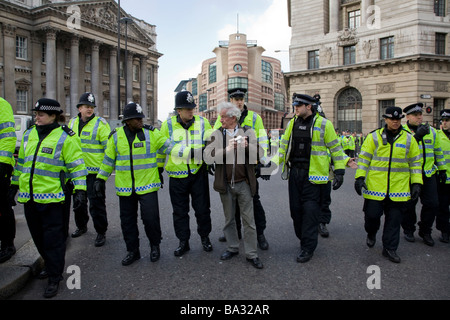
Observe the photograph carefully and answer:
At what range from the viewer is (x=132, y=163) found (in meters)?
4.14

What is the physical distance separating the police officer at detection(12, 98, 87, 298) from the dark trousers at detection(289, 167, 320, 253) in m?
2.72

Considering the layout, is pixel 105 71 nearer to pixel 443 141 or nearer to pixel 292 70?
pixel 292 70

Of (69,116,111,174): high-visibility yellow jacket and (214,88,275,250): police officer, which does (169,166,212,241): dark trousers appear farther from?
(69,116,111,174): high-visibility yellow jacket

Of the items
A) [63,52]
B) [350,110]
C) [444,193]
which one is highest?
[63,52]

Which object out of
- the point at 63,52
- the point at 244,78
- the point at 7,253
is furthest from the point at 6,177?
the point at 244,78

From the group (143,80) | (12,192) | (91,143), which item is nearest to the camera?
(12,192)

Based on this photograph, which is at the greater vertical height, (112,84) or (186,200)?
(112,84)

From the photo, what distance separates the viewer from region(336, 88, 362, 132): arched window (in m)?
29.0

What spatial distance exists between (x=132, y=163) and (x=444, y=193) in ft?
15.8

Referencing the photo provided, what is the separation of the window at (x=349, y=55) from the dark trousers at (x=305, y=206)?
28.1 m

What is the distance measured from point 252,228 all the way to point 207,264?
0.72 m

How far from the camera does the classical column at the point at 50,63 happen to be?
36.9 m

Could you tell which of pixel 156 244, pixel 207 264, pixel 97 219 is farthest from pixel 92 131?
pixel 207 264

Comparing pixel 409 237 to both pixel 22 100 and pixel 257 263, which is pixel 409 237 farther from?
pixel 22 100
